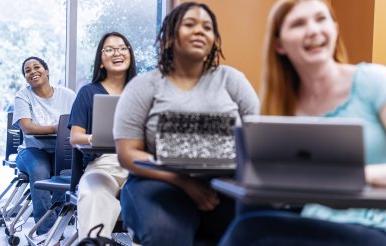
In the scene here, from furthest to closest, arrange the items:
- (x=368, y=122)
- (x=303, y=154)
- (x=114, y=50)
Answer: (x=114, y=50)
(x=368, y=122)
(x=303, y=154)

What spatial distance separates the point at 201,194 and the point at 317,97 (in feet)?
1.52

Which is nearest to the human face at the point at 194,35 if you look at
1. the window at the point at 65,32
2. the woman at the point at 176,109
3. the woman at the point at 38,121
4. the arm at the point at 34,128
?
the woman at the point at 176,109

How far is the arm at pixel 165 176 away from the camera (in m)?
1.66

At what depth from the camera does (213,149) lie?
1.53m

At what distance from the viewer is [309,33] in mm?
1344

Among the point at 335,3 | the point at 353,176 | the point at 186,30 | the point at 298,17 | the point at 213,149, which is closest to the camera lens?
the point at 353,176

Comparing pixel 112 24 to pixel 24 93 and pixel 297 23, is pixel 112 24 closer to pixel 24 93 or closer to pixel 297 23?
pixel 24 93

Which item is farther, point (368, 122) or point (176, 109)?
point (176, 109)

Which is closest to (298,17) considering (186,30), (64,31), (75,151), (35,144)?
(186,30)

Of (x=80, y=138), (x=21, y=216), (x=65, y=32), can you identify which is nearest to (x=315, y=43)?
(x=80, y=138)

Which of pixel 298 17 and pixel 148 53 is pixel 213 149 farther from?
pixel 148 53

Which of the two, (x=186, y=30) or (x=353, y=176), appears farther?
(x=186, y=30)

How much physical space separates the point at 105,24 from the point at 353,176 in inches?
167

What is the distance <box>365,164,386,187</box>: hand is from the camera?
1137mm
